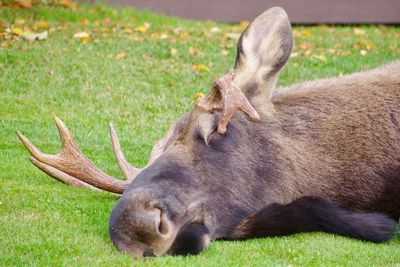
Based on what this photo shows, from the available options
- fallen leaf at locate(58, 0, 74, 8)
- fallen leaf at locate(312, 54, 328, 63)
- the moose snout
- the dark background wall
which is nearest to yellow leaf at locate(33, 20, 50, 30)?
fallen leaf at locate(58, 0, 74, 8)

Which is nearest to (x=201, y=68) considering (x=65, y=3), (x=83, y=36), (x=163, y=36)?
(x=163, y=36)

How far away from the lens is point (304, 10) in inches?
709

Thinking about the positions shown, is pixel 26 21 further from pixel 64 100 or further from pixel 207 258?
pixel 207 258

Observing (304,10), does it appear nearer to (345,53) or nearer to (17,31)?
(345,53)

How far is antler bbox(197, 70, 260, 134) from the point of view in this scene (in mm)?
5266

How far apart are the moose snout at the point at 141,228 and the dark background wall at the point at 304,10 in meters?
13.2

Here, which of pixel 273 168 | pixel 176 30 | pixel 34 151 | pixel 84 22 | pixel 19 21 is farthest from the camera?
pixel 84 22

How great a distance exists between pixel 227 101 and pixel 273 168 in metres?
0.47

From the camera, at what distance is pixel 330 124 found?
5691mm

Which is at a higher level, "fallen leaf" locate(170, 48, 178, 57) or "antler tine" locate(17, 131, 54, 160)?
"antler tine" locate(17, 131, 54, 160)

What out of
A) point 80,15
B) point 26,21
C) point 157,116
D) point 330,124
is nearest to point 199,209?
point 330,124

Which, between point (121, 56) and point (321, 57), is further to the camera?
point (321, 57)

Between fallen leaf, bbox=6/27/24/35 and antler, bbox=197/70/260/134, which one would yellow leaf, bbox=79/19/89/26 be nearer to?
fallen leaf, bbox=6/27/24/35

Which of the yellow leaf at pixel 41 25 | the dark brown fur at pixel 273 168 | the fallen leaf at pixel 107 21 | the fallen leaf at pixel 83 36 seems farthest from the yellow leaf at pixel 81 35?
the dark brown fur at pixel 273 168
